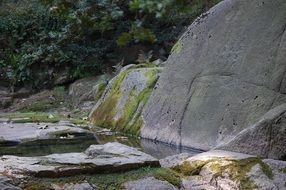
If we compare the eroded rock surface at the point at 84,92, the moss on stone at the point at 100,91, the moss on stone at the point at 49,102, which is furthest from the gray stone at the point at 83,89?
the moss on stone at the point at 100,91

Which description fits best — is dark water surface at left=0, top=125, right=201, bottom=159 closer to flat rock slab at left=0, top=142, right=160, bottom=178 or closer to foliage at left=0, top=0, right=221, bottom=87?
flat rock slab at left=0, top=142, right=160, bottom=178

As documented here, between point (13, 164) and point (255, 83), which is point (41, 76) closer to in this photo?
point (255, 83)

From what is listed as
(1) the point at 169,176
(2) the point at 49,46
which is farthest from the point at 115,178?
(2) the point at 49,46

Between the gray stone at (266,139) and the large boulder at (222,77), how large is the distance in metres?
0.90

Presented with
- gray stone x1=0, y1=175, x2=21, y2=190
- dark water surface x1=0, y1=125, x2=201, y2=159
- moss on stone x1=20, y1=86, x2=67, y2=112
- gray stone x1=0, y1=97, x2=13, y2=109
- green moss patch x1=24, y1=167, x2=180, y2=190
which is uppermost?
gray stone x1=0, y1=175, x2=21, y2=190

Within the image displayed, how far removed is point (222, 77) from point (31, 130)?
347cm

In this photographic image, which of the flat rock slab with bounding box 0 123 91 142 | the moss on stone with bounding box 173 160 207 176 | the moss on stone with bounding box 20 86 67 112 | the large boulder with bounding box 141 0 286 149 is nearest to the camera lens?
the moss on stone with bounding box 173 160 207 176

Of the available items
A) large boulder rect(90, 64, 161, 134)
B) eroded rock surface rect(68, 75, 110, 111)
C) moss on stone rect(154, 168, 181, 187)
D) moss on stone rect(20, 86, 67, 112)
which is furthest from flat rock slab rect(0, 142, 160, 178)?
moss on stone rect(20, 86, 67, 112)

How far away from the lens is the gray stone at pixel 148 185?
3986 millimetres

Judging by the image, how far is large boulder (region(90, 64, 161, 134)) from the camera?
855cm

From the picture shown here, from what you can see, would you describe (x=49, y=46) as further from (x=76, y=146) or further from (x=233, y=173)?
(x=233, y=173)

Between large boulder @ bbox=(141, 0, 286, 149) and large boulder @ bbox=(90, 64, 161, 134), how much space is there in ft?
1.40

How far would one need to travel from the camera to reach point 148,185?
4031 mm

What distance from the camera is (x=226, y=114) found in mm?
6406
